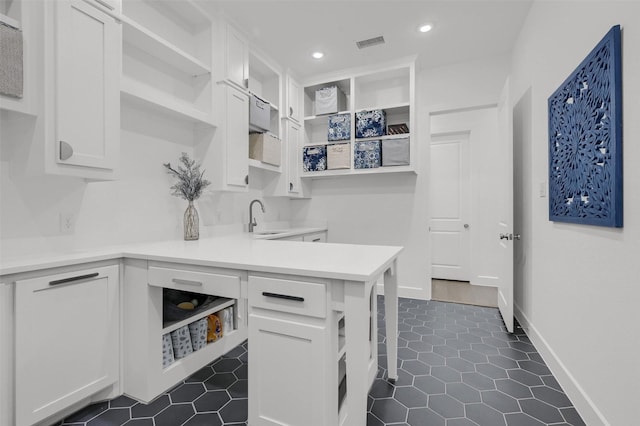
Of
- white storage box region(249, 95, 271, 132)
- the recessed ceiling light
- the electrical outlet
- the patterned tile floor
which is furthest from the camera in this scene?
white storage box region(249, 95, 271, 132)

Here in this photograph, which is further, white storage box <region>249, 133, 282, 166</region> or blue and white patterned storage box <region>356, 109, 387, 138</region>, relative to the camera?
blue and white patterned storage box <region>356, 109, 387, 138</region>

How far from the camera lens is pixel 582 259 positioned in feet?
5.37

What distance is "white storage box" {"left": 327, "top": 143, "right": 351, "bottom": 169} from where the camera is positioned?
3641mm

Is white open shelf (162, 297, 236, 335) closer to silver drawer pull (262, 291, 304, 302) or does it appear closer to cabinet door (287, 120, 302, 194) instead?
silver drawer pull (262, 291, 304, 302)

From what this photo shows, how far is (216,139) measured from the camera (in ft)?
8.61

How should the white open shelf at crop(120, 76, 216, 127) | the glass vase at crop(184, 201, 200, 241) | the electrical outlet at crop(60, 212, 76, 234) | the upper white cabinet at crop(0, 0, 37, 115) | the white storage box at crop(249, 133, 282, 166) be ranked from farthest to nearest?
the white storage box at crop(249, 133, 282, 166)
the glass vase at crop(184, 201, 200, 241)
the white open shelf at crop(120, 76, 216, 127)
the electrical outlet at crop(60, 212, 76, 234)
the upper white cabinet at crop(0, 0, 37, 115)

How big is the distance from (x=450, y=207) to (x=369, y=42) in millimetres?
2849

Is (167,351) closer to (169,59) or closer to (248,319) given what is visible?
(248,319)

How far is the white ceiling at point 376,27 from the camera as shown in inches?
102

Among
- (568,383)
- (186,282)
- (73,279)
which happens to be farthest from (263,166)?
(568,383)

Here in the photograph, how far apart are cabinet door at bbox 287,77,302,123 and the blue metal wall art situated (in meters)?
2.60

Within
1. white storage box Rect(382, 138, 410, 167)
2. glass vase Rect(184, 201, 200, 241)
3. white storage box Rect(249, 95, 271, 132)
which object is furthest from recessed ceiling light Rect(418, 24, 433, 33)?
Result: glass vase Rect(184, 201, 200, 241)

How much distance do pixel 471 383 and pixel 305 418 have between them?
1.20 metres

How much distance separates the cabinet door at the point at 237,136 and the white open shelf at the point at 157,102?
0.61ft
